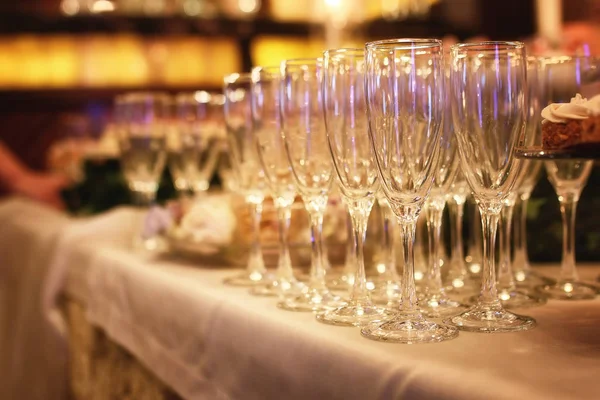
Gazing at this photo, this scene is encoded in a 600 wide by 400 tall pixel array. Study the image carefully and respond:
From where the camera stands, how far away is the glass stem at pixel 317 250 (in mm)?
1122

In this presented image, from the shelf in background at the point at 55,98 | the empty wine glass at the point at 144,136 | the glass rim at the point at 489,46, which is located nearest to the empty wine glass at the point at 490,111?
the glass rim at the point at 489,46

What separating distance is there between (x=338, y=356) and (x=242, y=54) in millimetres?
4988

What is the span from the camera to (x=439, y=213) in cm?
107

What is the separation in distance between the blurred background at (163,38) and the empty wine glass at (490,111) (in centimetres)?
388

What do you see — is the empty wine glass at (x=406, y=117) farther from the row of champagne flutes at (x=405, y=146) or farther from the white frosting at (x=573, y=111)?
the white frosting at (x=573, y=111)

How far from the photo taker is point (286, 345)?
959mm

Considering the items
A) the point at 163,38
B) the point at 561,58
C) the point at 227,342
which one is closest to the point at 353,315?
the point at 227,342

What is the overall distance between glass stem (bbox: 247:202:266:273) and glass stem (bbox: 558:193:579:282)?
499mm

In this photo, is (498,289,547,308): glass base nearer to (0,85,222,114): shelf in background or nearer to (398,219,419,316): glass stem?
(398,219,419,316): glass stem

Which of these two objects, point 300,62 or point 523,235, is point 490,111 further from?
point 523,235

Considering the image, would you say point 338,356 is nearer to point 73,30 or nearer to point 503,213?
point 503,213

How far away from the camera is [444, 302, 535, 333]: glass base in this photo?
89 centimetres

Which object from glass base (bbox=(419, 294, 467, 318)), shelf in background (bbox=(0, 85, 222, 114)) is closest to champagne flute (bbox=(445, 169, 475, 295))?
glass base (bbox=(419, 294, 467, 318))

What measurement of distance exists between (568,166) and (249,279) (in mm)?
549
